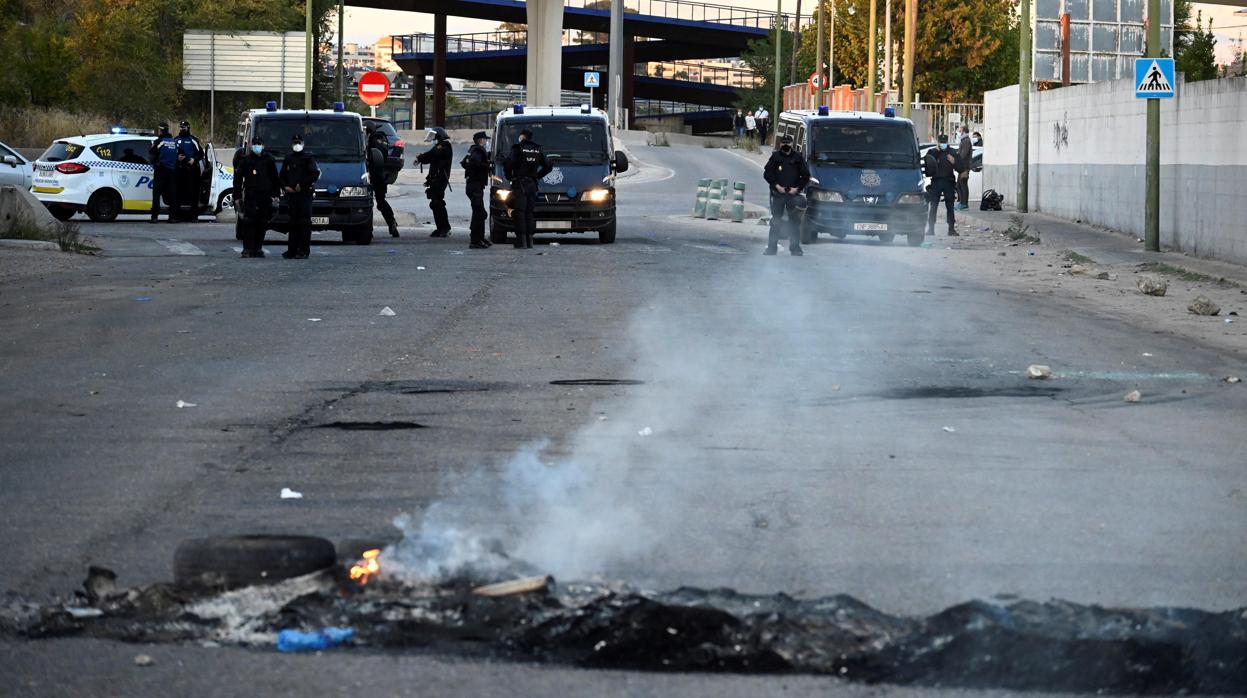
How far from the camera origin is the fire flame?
5.96m

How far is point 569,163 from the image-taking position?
27031 mm

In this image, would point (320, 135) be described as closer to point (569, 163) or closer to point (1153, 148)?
point (569, 163)

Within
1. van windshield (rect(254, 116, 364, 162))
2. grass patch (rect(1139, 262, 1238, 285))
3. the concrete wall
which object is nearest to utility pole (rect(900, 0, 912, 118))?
the concrete wall

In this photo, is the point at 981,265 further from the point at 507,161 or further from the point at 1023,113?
the point at 1023,113

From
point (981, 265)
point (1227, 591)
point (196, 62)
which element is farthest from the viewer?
point (196, 62)

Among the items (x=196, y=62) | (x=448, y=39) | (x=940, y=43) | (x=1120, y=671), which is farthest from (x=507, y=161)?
(x=448, y=39)

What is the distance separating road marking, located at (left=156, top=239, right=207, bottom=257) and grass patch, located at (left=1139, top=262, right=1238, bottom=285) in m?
12.9

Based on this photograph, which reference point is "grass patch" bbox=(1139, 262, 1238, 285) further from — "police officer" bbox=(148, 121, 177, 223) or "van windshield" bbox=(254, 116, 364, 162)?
"police officer" bbox=(148, 121, 177, 223)

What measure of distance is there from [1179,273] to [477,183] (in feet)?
33.0

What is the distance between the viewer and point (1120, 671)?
5062 mm

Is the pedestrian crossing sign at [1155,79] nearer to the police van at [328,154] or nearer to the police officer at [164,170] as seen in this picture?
the police van at [328,154]

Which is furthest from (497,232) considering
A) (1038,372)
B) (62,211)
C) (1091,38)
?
(1091,38)

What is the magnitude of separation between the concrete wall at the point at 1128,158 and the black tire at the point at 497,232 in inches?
416

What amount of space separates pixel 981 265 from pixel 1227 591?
1893cm
